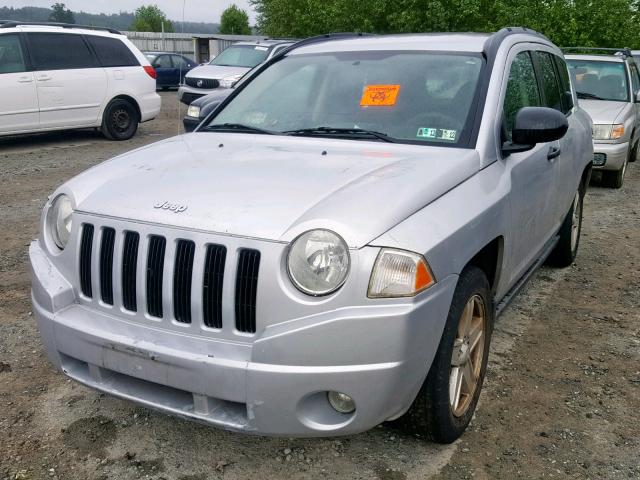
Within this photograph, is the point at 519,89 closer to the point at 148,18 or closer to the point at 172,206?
the point at 172,206

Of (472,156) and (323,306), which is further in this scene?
(472,156)

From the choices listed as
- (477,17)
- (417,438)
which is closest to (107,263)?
(417,438)

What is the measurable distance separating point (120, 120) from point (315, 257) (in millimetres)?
10651

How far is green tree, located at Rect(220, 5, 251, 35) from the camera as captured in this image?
248 feet

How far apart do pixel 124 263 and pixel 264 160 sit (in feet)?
2.73

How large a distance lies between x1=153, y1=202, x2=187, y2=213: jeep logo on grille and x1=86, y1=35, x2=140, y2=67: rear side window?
985 cm

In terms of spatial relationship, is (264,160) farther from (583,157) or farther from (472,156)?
(583,157)

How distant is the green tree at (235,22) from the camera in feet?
248

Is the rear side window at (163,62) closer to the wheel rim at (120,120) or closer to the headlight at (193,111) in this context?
the wheel rim at (120,120)

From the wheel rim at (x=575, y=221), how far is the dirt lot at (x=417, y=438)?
0.79 m

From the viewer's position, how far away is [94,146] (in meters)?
11.5

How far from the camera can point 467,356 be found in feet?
9.80

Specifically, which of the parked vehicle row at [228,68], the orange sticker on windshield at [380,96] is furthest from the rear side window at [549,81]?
the parked vehicle row at [228,68]

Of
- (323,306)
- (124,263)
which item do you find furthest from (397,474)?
(124,263)
